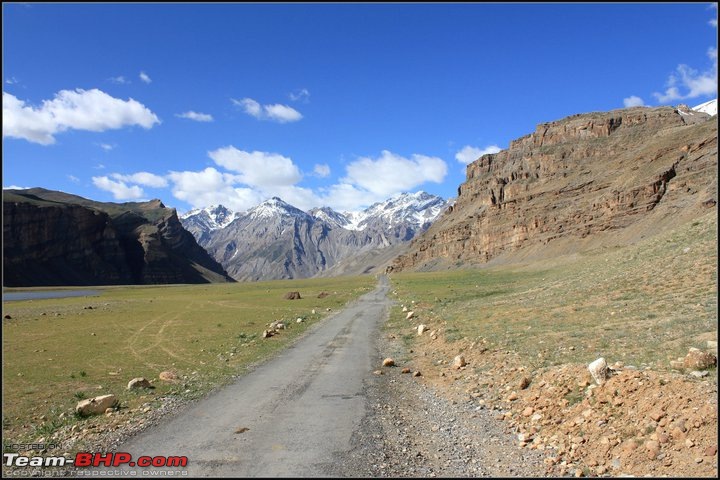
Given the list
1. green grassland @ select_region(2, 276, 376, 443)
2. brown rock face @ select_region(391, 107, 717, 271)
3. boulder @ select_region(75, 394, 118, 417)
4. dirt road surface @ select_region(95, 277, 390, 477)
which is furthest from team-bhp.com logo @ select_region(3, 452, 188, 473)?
brown rock face @ select_region(391, 107, 717, 271)

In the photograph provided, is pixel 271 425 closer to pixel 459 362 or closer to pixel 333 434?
pixel 333 434

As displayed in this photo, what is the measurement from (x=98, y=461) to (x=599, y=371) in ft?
43.8

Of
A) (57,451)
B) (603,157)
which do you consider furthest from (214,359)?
(603,157)

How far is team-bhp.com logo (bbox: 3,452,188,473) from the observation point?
34.3 feet

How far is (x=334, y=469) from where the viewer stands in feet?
32.0

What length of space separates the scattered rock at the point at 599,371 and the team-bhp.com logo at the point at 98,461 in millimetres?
10936

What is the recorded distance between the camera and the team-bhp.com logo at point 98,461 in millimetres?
10469

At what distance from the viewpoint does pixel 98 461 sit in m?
10.9

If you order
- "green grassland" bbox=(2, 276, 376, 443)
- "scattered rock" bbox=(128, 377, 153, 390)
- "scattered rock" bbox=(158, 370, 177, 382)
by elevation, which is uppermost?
"scattered rock" bbox=(128, 377, 153, 390)

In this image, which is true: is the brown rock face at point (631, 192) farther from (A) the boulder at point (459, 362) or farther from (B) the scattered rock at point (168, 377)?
(B) the scattered rock at point (168, 377)

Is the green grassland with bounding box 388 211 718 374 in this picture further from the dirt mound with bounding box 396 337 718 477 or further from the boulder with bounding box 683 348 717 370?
the dirt mound with bounding box 396 337 718 477

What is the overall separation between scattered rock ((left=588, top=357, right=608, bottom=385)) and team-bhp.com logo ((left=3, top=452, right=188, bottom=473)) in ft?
35.9

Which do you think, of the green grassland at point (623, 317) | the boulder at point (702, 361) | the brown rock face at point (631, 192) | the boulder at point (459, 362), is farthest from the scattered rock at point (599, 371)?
the brown rock face at point (631, 192)

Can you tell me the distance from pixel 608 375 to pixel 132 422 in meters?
14.1
